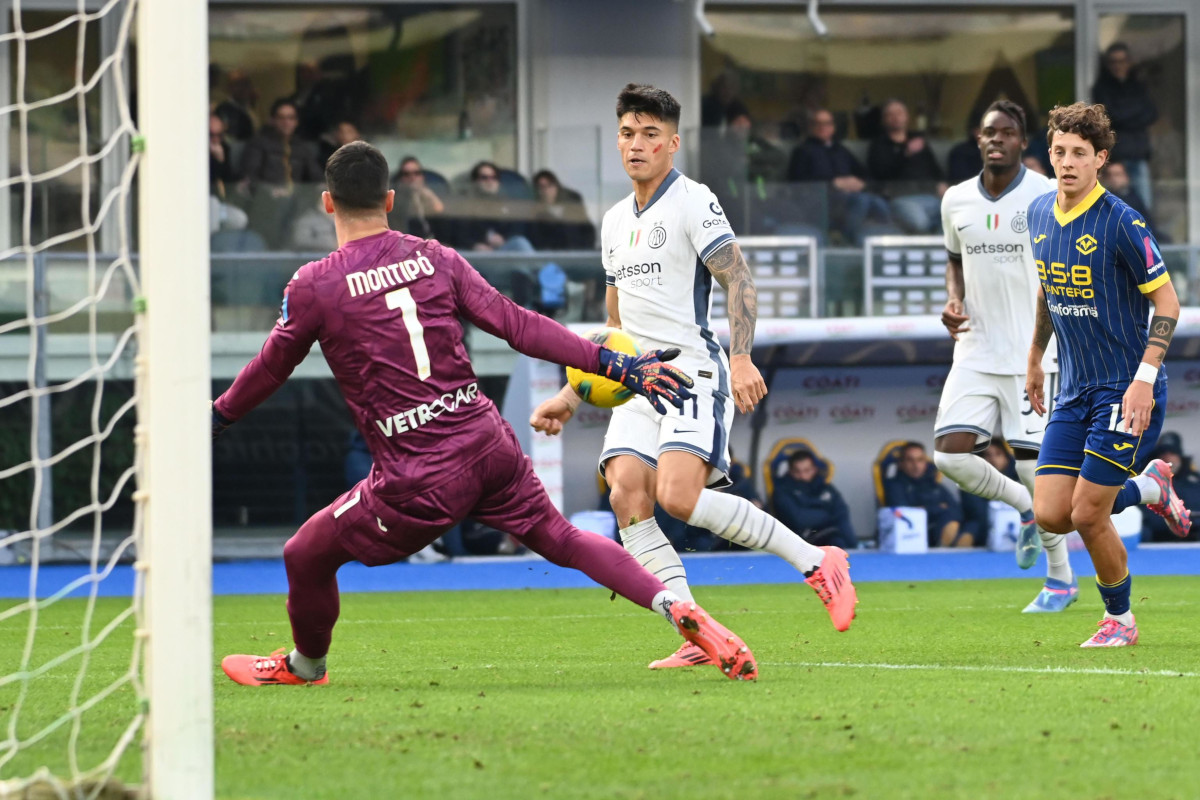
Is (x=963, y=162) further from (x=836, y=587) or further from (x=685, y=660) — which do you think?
(x=685, y=660)

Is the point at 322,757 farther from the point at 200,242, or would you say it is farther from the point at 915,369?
the point at 915,369

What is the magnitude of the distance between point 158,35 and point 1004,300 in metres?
6.60

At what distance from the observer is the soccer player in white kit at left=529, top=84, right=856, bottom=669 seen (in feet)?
20.4

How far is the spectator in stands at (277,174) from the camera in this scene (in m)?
15.8

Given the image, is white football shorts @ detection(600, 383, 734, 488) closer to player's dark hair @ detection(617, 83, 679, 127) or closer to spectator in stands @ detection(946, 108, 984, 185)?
player's dark hair @ detection(617, 83, 679, 127)

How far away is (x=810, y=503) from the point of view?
52.5 ft

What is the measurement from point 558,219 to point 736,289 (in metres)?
10.2

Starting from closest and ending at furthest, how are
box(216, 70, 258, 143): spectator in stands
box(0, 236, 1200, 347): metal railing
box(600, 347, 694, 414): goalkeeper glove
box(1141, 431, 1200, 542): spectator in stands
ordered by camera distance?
box(600, 347, 694, 414): goalkeeper glove → box(0, 236, 1200, 347): metal railing → box(1141, 431, 1200, 542): spectator in stands → box(216, 70, 258, 143): spectator in stands

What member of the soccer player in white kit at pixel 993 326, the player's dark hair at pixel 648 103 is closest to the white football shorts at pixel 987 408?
the soccer player in white kit at pixel 993 326

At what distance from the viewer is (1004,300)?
9094 mm

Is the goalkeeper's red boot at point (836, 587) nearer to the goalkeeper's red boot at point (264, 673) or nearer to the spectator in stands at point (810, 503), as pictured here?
the goalkeeper's red boot at point (264, 673)

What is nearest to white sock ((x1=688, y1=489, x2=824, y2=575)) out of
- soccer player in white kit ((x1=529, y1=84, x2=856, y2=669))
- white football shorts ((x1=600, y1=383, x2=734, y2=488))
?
soccer player in white kit ((x1=529, y1=84, x2=856, y2=669))

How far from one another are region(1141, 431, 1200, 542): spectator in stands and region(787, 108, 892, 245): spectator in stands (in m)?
3.76

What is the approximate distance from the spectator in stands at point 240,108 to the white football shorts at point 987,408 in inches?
430
